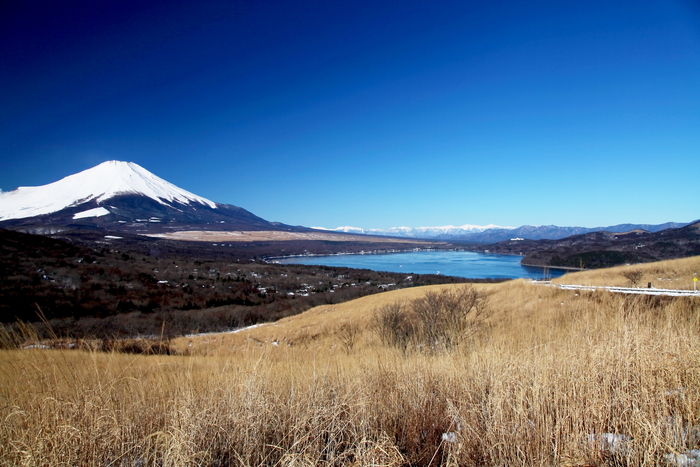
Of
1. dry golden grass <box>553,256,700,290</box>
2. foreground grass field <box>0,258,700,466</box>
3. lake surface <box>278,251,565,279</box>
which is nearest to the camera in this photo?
foreground grass field <box>0,258,700,466</box>

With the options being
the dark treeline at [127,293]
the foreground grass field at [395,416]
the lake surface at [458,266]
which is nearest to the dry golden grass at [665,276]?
the foreground grass field at [395,416]

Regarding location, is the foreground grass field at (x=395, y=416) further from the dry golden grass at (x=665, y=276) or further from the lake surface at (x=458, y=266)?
the lake surface at (x=458, y=266)

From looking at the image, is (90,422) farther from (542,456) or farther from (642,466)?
(642,466)

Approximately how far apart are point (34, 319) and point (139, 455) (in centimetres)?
3512

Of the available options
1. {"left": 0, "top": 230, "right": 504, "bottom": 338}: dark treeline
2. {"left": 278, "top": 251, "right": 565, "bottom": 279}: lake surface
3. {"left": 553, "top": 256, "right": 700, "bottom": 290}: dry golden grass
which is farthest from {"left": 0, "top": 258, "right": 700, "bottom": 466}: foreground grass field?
{"left": 278, "top": 251, "right": 565, "bottom": 279}: lake surface

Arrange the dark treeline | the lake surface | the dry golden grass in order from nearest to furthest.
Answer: the dry golden grass
the dark treeline
the lake surface

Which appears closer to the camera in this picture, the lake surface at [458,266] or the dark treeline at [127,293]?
the dark treeline at [127,293]

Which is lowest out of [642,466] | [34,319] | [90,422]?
[34,319]

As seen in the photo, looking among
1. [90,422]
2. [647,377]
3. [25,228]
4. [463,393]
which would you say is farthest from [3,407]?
[25,228]

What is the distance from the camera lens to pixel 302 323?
2373 centimetres

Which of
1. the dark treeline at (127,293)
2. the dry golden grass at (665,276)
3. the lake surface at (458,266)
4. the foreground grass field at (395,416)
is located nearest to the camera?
the foreground grass field at (395,416)

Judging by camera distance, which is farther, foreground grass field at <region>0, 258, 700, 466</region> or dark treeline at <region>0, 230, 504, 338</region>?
dark treeline at <region>0, 230, 504, 338</region>

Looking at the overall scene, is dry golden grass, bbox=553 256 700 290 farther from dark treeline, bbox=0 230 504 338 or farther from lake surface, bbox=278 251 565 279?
lake surface, bbox=278 251 565 279

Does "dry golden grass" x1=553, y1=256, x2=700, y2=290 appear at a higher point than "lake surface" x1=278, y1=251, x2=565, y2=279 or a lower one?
higher
